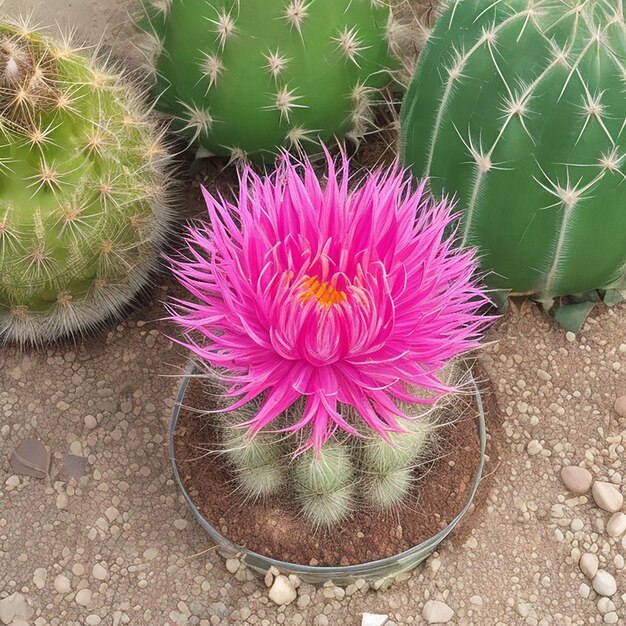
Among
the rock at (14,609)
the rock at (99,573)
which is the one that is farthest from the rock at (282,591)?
the rock at (14,609)

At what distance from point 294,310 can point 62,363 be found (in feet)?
2.74

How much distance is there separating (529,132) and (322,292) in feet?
1.45

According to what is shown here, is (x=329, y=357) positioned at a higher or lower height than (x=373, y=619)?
higher

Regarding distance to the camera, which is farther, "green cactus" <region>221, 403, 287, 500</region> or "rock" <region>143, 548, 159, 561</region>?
"rock" <region>143, 548, 159, 561</region>

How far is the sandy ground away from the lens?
4.17 feet

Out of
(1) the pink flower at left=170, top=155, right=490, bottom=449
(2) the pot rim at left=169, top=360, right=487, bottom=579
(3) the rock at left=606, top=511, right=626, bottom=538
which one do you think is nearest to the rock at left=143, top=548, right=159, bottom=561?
(2) the pot rim at left=169, top=360, right=487, bottom=579

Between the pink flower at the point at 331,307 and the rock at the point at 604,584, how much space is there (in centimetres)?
55

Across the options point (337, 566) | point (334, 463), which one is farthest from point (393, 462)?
point (337, 566)

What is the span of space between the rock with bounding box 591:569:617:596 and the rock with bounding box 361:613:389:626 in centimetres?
34

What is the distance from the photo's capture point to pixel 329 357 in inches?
34.5

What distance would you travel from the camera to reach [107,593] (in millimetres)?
1293

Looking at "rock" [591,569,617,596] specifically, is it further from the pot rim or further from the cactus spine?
the cactus spine

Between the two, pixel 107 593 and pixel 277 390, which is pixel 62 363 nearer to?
pixel 107 593

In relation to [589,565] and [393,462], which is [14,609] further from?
[589,565]
